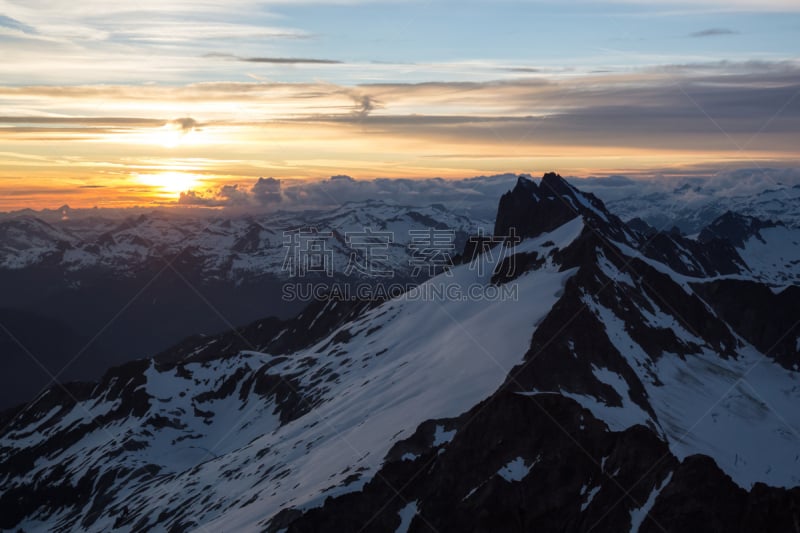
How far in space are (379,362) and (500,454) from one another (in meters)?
97.6

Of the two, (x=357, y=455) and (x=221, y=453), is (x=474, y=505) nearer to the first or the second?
(x=357, y=455)

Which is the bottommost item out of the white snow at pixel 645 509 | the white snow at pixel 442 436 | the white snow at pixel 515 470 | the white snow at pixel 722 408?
the white snow at pixel 722 408

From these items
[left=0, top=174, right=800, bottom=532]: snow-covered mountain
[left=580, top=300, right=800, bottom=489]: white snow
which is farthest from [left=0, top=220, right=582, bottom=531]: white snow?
A: [left=580, top=300, right=800, bottom=489]: white snow

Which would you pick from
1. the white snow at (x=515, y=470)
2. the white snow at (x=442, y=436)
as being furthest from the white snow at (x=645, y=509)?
the white snow at (x=442, y=436)

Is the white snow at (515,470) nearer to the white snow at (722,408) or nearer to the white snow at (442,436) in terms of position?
the white snow at (442,436)

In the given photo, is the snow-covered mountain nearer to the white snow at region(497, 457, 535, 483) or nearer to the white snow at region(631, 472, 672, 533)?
the white snow at region(631, 472, 672, 533)

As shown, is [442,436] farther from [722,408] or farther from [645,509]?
[722,408]

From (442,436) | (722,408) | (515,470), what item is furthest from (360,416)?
(722,408)

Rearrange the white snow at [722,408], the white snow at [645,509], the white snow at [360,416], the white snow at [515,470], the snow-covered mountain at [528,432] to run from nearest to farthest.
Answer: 1. the white snow at [645,509]
2. the snow-covered mountain at [528,432]
3. the white snow at [515,470]
4. the white snow at [360,416]
5. the white snow at [722,408]

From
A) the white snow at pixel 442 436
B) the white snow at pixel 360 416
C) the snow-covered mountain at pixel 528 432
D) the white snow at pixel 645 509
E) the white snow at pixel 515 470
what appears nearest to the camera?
the white snow at pixel 645 509

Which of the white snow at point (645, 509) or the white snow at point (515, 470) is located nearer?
the white snow at point (645, 509)

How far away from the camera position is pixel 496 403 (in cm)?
8806

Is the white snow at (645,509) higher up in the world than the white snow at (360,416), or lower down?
higher up

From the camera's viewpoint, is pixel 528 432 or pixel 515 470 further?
pixel 528 432
